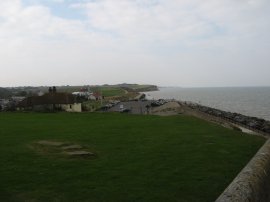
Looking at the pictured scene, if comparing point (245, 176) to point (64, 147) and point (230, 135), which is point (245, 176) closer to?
point (64, 147)

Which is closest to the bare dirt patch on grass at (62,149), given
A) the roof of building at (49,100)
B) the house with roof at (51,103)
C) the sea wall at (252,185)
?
the sea wall at (252,185)

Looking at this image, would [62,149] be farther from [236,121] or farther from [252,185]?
[236,121]

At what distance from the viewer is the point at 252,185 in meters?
9.43

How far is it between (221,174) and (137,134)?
10.5 m

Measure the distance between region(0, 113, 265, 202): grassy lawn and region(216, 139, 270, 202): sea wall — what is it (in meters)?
1.11

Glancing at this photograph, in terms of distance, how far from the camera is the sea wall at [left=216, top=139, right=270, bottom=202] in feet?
27.3

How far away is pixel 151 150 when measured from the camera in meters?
17.5

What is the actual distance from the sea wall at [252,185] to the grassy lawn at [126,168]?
1.11 metres

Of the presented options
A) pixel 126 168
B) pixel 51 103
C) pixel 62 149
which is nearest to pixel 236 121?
pixel 51 103

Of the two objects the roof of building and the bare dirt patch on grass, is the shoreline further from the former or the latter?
the bare dirt patch on grass

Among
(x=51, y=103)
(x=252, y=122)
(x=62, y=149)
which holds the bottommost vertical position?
(x=252, y=122)

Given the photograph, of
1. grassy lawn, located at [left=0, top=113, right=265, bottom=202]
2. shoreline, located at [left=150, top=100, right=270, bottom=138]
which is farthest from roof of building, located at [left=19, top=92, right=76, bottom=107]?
grassy lawn, located at [left=0, top=113, right=265, bottom=202]

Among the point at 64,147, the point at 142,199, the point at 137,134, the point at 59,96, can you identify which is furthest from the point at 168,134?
the point at 59,96

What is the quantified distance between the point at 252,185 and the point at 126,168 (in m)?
5.20
